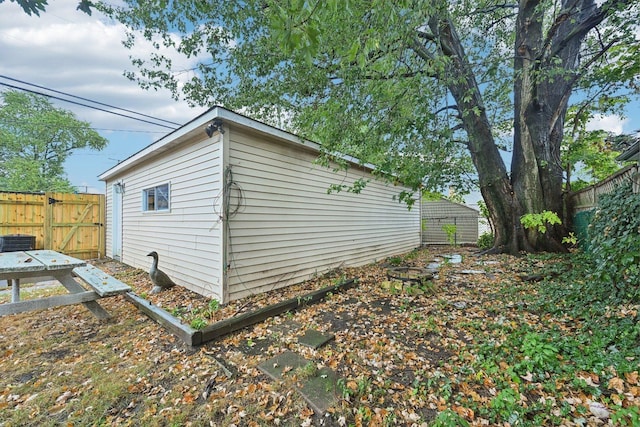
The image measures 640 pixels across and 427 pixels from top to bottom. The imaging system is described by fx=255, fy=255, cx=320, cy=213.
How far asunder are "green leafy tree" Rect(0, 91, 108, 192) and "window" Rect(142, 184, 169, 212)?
38.1 ft

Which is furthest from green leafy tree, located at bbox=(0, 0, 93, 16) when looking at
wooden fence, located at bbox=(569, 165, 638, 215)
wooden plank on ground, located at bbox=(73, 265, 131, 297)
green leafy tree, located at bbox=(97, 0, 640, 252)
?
wooden fence, located at bbox=(569, 165, 638, 215)

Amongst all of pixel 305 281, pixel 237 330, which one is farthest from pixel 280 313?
pixel 305 281

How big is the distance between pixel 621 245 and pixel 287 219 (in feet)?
14.9

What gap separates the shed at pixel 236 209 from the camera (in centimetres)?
404

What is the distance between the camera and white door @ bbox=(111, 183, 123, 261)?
7.47m

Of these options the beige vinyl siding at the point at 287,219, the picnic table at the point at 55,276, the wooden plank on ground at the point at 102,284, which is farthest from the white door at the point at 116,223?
the beige vinyl siding at the point at 287,219

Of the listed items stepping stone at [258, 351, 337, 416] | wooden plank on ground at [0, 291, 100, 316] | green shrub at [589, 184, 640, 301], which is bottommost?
stepping stone at [258, 351, 337, 416]

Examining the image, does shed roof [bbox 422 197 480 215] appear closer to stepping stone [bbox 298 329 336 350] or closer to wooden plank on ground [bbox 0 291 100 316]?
stepping stone [bbox 298 329 336 350]

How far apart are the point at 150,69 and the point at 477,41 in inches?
309

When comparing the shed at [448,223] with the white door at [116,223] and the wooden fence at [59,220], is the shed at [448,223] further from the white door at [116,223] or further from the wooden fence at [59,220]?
the wooden fence at [59,220]

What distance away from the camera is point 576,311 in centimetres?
298

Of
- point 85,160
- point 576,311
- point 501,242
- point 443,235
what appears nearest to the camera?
point 576,311

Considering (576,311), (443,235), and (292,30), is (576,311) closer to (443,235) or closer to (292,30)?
(292,30)

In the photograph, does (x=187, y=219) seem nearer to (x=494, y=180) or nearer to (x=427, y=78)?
(x=427, y=78)
